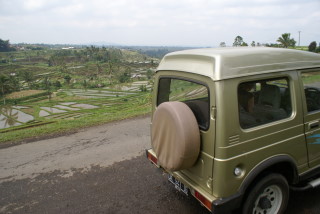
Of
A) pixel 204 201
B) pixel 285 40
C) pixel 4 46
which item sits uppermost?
pixel 4 46

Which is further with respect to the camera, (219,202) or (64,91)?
(64,91)

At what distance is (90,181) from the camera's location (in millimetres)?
4227

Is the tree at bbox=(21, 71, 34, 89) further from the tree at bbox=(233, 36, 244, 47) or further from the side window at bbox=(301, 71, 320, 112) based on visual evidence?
the side window at bbox=(301, 71, 320, 112)

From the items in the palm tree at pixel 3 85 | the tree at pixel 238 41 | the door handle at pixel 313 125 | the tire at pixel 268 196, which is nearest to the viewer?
the tire at pixel 268 196

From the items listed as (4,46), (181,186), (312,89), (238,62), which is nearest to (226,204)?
(181,186)

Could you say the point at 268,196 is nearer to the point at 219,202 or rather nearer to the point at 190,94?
the point at 219,202

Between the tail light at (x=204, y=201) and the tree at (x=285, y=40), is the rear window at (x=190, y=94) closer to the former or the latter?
the tail light at (x=204, y=201)

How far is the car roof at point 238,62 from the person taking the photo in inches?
93.3

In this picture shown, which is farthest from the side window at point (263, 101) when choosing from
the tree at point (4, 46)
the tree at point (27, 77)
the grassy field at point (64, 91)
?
the tree at point (4, 46)

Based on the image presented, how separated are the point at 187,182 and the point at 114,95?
191 feet

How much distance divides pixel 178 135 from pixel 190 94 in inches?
30.4

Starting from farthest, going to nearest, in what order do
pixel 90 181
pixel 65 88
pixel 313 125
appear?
1. pixel 65 88
2. pixel 90 181
3. pixel 313 125

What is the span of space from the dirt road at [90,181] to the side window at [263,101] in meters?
1.46

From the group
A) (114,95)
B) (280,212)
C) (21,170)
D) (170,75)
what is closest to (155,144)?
(170,75)
